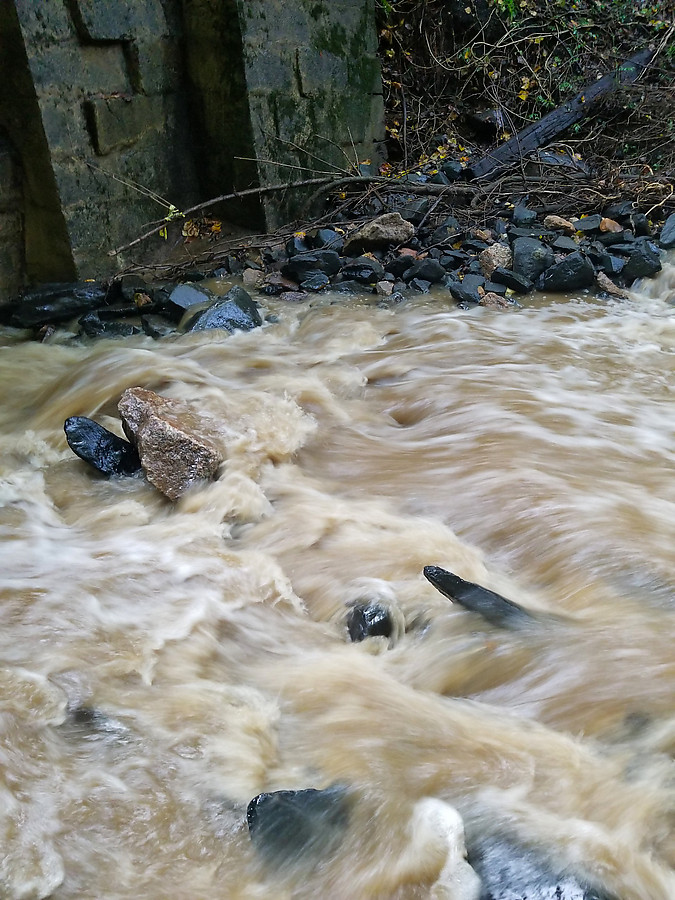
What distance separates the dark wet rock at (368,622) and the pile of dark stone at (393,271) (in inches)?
114

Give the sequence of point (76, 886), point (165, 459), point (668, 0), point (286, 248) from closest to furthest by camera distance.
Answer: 1. point (76, 886)
2. point (165, 459)
3. point (286, 248)
4. point (668, 0)

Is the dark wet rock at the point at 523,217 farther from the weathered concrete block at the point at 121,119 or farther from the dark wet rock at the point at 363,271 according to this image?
the weathered concrete block at the point at 121,119

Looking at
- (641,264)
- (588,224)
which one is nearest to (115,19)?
(588,224)

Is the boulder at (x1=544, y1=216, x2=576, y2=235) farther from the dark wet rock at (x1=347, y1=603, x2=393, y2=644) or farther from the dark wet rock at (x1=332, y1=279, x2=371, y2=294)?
the dark wet rock at (x1=347, y1=603, x2=393, y2=644)

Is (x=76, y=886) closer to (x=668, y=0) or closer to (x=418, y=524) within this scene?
(x=418, y=524)

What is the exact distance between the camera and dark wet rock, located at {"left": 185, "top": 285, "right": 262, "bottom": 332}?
4590mm

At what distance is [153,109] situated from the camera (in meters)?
5.29

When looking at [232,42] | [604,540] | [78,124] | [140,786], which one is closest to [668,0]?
[232,42]

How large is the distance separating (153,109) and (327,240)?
1.62 m

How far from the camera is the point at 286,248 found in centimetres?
568

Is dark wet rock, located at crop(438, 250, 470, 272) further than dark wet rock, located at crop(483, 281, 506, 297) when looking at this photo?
Yes

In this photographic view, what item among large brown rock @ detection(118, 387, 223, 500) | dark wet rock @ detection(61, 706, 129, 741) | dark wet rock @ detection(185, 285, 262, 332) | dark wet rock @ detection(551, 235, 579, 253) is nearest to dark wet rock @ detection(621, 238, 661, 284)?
dark wet rock @ detection(551, 235, 579, 253)

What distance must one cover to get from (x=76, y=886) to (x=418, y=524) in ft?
5.21

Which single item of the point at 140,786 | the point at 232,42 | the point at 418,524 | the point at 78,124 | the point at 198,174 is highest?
the point at 232,42
